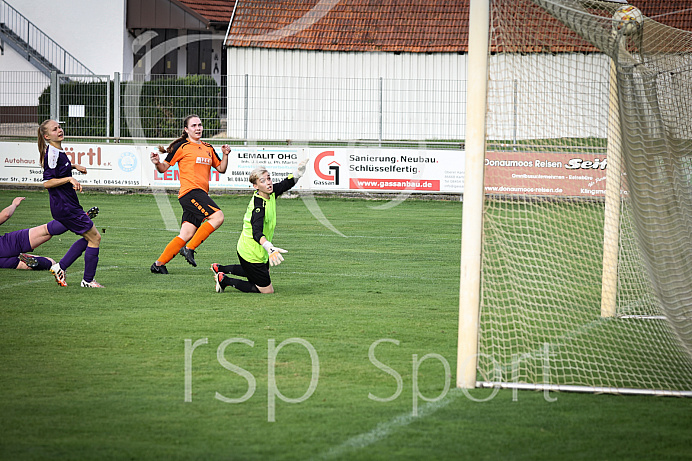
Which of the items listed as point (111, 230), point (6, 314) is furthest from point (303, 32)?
point (6, 314)

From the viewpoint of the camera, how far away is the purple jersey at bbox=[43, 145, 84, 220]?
8555 millimetres

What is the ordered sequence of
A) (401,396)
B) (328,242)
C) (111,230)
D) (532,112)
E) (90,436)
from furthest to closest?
(111,230)
(328,242)
(532,112)
(401,396)
(90,436)

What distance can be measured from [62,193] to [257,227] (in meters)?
2.16

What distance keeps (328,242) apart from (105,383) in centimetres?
779

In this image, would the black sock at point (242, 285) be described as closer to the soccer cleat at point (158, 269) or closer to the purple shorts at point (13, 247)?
the soccer cleat at point (158, 269)

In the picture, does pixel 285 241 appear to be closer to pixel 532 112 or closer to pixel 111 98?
pixel 532 112

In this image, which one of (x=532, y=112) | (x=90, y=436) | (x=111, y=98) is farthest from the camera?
(x=111, y=98)

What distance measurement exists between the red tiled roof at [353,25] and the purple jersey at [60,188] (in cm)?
1969

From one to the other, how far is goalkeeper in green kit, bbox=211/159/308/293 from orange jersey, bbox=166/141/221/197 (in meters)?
1.89

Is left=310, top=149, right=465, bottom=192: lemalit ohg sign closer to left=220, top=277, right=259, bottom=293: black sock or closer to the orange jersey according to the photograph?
the orange jersey

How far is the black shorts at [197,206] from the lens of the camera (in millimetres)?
10180

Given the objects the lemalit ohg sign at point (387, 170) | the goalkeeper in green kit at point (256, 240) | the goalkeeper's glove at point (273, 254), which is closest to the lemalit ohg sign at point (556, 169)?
the lemalit ohg sign at point (387, 170)

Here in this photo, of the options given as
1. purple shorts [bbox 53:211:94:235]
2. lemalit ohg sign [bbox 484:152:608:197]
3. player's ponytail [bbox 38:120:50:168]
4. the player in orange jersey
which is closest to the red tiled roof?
lemalit ohg sign [bbox 484:152:608:197]

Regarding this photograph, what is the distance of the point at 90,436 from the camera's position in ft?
14.3
